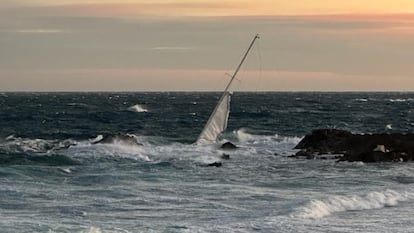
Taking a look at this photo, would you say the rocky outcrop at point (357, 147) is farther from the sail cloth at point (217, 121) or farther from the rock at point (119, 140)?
the rock at point (119, 140)

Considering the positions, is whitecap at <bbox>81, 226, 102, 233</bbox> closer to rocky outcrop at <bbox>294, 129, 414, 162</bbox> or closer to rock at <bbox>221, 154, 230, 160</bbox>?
rock at <bbox>221, 154, 230, 160</bbox>

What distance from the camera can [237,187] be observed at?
24344 millimetres

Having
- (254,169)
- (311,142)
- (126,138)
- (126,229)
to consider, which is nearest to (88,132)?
(126,138)

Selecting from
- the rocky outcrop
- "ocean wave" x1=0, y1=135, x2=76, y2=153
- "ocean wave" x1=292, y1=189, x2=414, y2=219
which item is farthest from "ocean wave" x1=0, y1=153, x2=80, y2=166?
"ocean wave" x1=292, y1=189, x2=414, y2=219

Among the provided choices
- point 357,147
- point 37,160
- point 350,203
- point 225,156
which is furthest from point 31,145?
point 350,203

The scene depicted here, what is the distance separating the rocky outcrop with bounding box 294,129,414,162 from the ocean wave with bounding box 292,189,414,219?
38.6 feet

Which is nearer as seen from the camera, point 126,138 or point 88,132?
point 126,138

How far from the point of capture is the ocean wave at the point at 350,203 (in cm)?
1892

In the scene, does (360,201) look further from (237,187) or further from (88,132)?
(88,132)

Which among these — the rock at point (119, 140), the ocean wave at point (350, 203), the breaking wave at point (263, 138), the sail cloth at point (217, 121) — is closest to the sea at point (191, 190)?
the ocean wave at point (350, 203)

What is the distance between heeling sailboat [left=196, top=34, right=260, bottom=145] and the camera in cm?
3731

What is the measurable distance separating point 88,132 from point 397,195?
3664 centimetres

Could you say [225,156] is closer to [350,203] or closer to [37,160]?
[37,160]

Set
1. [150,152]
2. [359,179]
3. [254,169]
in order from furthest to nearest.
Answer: [150,152] < [254,169] < [359,179]
